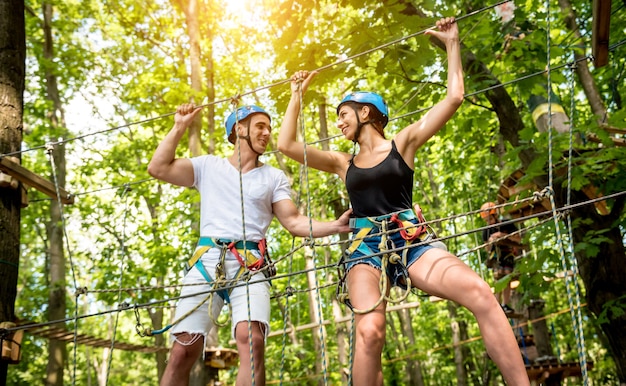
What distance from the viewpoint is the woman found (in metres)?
2.05

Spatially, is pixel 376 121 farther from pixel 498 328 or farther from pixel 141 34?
pixel 141 34

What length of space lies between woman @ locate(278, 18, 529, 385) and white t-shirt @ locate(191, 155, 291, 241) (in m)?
0.33

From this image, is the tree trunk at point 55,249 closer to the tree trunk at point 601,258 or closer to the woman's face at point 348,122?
the tree trunk at point 601,258

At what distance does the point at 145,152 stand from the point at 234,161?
1033 centimetres

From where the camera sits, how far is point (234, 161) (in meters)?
3.13

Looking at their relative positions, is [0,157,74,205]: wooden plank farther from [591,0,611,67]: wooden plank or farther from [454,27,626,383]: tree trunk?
[591,0,611,67]: wooden plank

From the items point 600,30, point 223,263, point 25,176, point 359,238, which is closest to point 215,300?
point 223,263

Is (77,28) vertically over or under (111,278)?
over

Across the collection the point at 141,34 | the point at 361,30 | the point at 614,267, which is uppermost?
the point at 141,34

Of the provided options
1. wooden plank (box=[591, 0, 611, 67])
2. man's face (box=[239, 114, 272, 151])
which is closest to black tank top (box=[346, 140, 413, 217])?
man's face (box=[239, 114, 272, 151])

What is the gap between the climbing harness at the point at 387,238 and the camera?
2.36 meters

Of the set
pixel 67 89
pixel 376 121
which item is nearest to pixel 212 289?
pixel 376 121

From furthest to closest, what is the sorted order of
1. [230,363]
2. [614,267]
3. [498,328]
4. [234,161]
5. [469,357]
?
[469,357], [230,363], [614,267], [234,161], [498,328]

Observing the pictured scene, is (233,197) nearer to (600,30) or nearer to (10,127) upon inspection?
(600,30)
